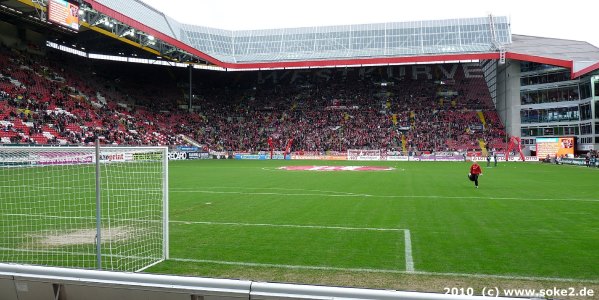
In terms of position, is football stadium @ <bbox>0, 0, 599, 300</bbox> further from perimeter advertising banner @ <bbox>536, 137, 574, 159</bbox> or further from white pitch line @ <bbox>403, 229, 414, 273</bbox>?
perimeter advertising banner @ <bbox>536, 137, 574, 159</bbox>

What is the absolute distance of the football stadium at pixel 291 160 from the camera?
23.8 ft

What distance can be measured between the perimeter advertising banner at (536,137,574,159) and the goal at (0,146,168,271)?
153ft

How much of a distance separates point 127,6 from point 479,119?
164 ft

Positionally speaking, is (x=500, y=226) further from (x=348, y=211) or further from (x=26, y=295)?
(x=26, y=295)

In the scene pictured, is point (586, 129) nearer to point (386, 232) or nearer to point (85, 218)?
point (386, 232)

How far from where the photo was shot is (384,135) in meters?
60.2

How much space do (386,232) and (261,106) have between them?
199 feet

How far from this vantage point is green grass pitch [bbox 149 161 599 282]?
25.6 ft

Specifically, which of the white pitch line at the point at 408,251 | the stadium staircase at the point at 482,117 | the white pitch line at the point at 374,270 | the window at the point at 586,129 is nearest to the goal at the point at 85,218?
the white pitch line at the point at 374,270

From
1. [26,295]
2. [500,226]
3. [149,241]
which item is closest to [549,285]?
[500,226]

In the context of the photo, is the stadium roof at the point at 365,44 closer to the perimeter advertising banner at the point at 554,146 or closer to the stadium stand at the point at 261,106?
the stadium stand at the point at 261,106

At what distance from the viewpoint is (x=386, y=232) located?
10.5m

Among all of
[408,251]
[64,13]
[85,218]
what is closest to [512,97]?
[64,13]

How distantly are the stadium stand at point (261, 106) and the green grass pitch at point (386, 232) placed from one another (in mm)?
35029
